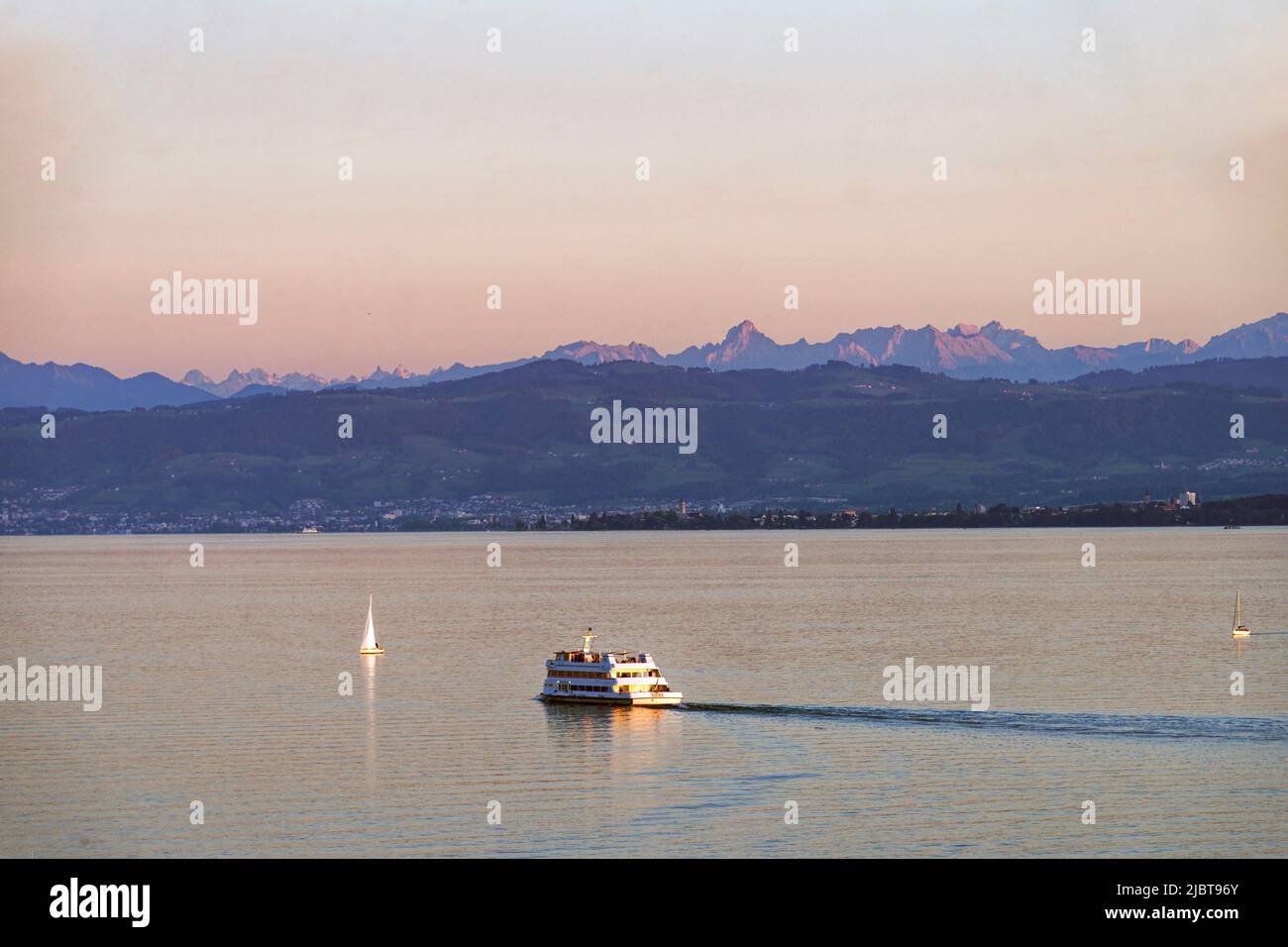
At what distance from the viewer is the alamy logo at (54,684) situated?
4237 inches

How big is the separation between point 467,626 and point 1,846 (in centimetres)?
10418

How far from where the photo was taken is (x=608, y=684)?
98.1 meters

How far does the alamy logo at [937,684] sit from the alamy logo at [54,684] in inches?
1906

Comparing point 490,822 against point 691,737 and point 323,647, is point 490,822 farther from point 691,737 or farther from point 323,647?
point 323,647

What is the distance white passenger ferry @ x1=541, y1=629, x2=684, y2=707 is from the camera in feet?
318

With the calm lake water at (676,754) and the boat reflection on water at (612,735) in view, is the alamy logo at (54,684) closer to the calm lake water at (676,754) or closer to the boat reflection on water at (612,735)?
the calm lake water at (676,754)

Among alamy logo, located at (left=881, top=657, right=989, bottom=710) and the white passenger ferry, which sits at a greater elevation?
the white passenger ferry

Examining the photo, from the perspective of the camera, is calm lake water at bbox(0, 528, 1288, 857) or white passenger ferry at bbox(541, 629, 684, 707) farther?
white passenger ferry at bbox(541, 629, 684, 707)

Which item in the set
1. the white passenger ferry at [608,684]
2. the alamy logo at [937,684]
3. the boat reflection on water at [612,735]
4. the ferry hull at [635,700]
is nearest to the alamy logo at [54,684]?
the white passenger ferry at [608,684]
